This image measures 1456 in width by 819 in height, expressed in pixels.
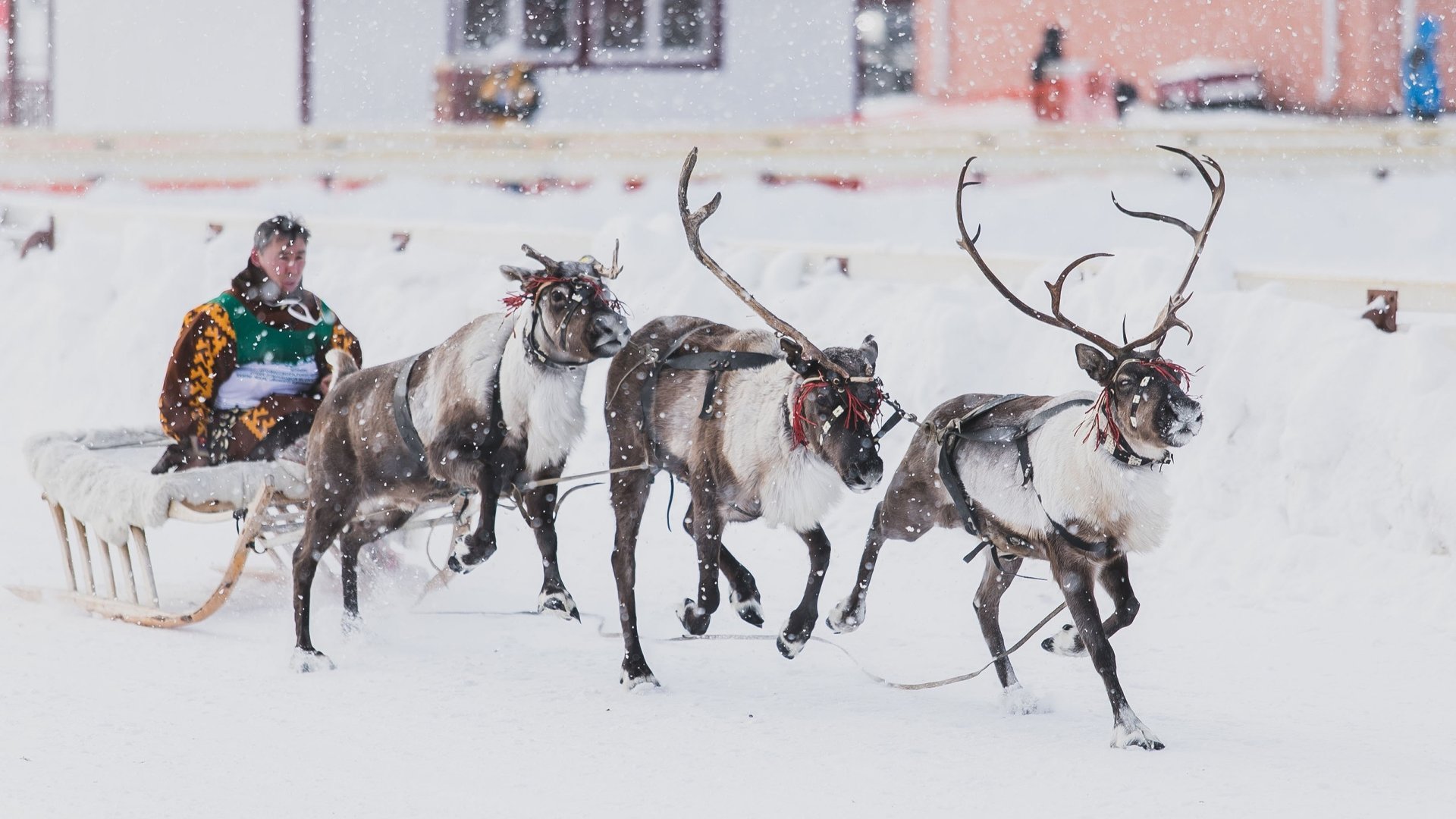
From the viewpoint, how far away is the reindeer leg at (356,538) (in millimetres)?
6953

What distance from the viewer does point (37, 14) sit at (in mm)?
20594

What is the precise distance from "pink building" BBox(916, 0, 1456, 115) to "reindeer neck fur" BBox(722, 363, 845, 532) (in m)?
13.4

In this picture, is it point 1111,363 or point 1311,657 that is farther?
point 1311,657

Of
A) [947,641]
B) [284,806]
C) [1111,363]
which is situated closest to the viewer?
[284,806]

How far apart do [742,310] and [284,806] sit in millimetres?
5628

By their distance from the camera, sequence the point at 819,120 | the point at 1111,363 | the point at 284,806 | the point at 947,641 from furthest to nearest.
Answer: the point at 819,120
the point at 947,641
the point at 1111,363
the point at 284,806

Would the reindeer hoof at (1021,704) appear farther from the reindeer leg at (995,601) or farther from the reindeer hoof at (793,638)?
the reindeer hoof at (793,638)

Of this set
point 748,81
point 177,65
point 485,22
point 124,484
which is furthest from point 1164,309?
point 177,65

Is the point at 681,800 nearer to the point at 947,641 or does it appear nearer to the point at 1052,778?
the point at 1052,778

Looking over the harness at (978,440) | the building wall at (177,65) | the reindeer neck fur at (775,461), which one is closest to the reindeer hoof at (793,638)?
the reindeer neck fur at (775,461)

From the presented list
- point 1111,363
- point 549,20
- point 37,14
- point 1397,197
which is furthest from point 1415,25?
point 37,14

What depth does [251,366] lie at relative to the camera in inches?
287

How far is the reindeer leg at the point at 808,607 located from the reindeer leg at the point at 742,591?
236 millimetres

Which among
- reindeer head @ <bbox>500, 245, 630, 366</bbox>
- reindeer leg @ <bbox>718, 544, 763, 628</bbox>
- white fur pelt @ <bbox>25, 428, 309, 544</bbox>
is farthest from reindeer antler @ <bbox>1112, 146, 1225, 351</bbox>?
white fur pelt @ <bbox>25, 428, 309, 544</bbox>
